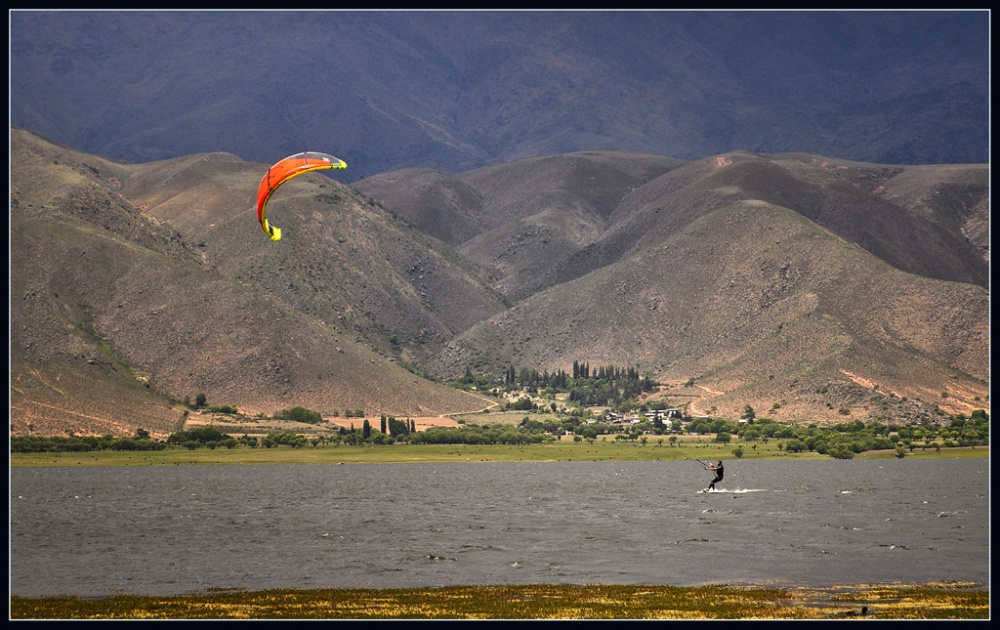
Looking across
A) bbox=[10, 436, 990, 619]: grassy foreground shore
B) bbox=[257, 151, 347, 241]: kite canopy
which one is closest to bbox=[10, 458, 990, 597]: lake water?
bbox=[10, 436, 990, 619]: grassy foreground shore

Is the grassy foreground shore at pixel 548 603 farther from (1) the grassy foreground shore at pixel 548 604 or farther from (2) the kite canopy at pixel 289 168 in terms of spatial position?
(2) the kite canopy at pixel 289 168

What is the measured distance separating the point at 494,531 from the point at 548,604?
35.9 m

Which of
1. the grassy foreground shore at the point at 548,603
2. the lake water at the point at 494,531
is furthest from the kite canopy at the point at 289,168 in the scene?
the grassy foreground shore at the point at 548,603

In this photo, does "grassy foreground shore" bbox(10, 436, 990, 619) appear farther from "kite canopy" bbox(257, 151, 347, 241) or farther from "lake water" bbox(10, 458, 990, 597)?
"kite canopy" bbox(257, 151, 347, 241)

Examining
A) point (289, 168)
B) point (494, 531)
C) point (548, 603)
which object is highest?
point (289, 168)

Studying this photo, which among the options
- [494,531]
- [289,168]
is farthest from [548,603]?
[494,531]

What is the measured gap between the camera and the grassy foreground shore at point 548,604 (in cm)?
4706

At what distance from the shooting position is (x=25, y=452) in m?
178

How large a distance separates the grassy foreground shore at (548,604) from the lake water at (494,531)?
395 centimetres

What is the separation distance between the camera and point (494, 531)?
85.8 meters

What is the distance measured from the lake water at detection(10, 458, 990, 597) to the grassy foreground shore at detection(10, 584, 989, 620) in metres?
3.95

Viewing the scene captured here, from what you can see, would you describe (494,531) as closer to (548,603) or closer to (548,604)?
(548,603)

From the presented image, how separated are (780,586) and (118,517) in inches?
2377

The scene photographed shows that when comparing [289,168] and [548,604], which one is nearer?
[548,604]
